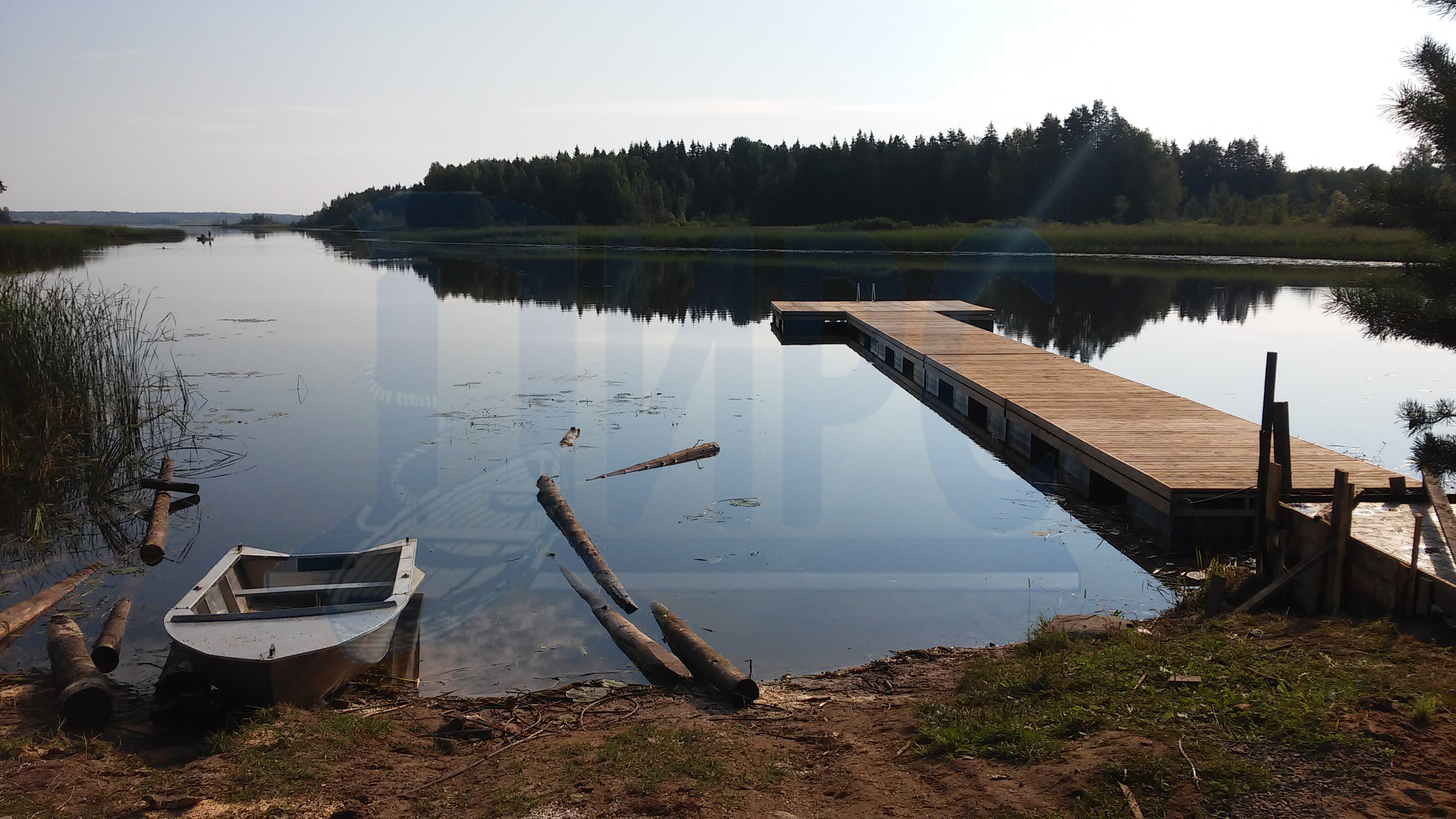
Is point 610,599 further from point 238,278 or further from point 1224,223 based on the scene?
point 1224,223

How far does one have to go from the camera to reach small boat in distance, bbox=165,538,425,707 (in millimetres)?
4598

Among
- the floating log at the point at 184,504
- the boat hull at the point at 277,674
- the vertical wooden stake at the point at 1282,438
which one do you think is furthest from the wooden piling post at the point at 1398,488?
the floating log at the point at 184,504

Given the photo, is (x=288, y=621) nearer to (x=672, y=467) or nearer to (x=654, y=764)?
(x=654, y=764)

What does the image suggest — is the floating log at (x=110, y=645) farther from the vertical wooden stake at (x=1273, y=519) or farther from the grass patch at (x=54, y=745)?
the vertical wooden stake at (x=1273, y=519)

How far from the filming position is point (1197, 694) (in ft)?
13.1

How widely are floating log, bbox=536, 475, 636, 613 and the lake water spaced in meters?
0.13

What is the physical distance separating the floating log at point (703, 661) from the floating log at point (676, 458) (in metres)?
3.79

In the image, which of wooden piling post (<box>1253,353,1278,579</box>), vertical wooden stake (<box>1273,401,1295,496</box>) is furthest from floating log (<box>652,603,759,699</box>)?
vertical wooden stake (<box>1273,401,1295,496</box>)

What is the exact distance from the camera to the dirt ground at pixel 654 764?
326cm

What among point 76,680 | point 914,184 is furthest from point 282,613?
point 914,184

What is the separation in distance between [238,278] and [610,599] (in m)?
32.4

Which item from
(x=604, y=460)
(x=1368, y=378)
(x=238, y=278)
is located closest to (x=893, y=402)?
(x=604, y=460)

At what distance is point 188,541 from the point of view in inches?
305

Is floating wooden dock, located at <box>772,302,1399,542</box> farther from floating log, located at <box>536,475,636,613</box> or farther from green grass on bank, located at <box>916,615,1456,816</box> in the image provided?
floating log, located at <box>536,475,636,613</box>
